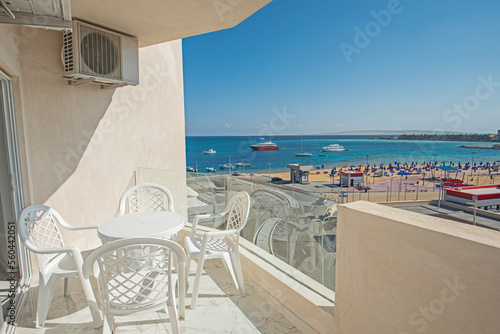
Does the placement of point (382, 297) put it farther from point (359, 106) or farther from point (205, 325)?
point (359, 106)

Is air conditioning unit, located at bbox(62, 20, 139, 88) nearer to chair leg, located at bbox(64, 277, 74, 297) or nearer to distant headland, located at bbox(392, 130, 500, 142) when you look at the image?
chair leg, located at bbox(64, 277, 74, 297)

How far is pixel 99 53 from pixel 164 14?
85cm

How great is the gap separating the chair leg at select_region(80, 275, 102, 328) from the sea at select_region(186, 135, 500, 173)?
2806cm

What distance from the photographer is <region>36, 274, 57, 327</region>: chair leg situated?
1.73 m

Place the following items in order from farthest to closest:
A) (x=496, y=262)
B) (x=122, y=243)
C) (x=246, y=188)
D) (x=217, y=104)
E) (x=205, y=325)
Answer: (x=217, y=104)
(x=246, y=188)
(x=205, y=325)
(x=122, y=243)
(x=496, y=262)

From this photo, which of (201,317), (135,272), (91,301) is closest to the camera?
(135,272)

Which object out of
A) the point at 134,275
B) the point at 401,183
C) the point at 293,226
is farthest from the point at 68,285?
the point at 401,183

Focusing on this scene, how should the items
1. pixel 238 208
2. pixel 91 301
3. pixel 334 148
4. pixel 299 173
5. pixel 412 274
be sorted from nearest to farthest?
1. pixel 412 274
2. pixel 91 301
3. pixel 238 208
4. pixel 299 173
5. pixel 334 148

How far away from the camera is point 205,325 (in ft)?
5.91

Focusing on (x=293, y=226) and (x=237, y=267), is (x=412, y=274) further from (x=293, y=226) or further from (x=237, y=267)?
(x=237, y=267)

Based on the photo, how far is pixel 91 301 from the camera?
1611mm

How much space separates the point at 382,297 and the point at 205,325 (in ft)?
3.87

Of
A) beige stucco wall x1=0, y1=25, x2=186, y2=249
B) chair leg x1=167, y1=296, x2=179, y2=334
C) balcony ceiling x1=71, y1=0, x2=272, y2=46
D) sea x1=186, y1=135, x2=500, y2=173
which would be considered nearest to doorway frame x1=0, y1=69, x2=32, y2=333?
beige stucco wall x1=0, y1=25, x2=186, y2=249

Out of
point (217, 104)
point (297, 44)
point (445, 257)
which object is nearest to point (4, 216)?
point (445, 257)
